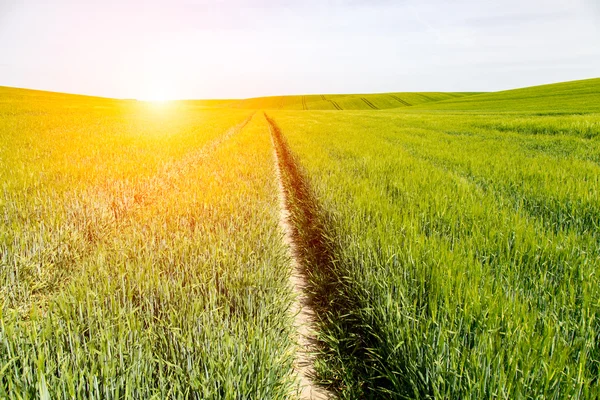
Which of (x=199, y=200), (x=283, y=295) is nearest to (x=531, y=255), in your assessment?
(x=283, y=295)

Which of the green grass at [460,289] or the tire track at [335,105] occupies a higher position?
the tire track at [335,105]

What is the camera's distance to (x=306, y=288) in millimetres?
3188

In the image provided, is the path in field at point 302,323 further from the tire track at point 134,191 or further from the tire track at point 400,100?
the tire track at point 400,100

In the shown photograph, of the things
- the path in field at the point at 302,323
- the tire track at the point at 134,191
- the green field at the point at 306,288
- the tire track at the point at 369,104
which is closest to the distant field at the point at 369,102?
the tire track at the point at 369,104

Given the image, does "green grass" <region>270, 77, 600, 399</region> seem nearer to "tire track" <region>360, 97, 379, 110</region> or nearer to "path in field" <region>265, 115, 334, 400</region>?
"path in field" <region>265, 115, 334, 400</region>

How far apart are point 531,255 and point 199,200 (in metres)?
3.79

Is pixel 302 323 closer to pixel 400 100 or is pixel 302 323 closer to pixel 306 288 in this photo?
pixel 306 288

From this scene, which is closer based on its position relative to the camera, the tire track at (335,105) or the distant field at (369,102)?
the distant field at (369,102)

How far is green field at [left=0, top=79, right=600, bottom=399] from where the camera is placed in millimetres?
1417

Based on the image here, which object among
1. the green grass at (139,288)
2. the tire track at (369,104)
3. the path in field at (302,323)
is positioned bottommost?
the path in field at (302,323)

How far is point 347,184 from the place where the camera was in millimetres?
5062

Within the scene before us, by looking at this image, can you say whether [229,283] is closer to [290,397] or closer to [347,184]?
[290,397]

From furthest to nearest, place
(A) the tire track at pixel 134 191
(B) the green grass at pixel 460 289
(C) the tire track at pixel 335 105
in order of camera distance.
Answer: (C) the tire track at pixel 335 105, (A) the tire track at pixel 134 191, (B) the green grass at pixel 460 289

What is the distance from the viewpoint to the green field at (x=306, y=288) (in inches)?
55.8
